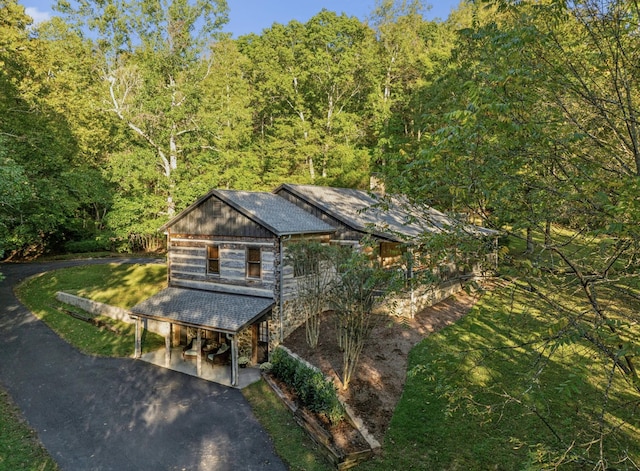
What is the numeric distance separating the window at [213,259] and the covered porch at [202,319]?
1.02 meters

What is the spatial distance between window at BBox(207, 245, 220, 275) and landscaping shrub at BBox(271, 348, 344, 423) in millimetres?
5127

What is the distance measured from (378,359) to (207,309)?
283 inches

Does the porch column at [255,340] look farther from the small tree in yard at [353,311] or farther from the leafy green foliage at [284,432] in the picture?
the small tree in yard at [353,311]

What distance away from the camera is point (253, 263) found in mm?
16297

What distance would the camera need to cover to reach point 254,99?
38906 mm

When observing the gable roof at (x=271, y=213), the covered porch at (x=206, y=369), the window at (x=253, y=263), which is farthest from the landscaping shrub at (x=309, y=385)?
the gable roof at (x=271, y=213)

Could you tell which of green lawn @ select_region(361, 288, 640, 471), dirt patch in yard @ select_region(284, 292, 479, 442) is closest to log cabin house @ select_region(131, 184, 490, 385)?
dirt patch in yard @ select_region(284, 292, 479, 442)

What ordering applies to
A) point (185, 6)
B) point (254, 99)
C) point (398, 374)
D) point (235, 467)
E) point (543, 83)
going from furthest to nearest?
1. point (254, 99)
2. point (185, 6)
3. point (398, 374)
4. point (235, 467)
5. point (543, 83)

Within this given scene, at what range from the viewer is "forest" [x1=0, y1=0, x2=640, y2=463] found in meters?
4.75

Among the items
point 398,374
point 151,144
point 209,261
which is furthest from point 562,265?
point 151,144

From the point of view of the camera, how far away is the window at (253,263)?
642 inches

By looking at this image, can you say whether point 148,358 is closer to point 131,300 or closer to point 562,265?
point 131,300

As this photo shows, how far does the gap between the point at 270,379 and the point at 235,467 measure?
449cm

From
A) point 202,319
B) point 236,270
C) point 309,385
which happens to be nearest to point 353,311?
point 309,385
